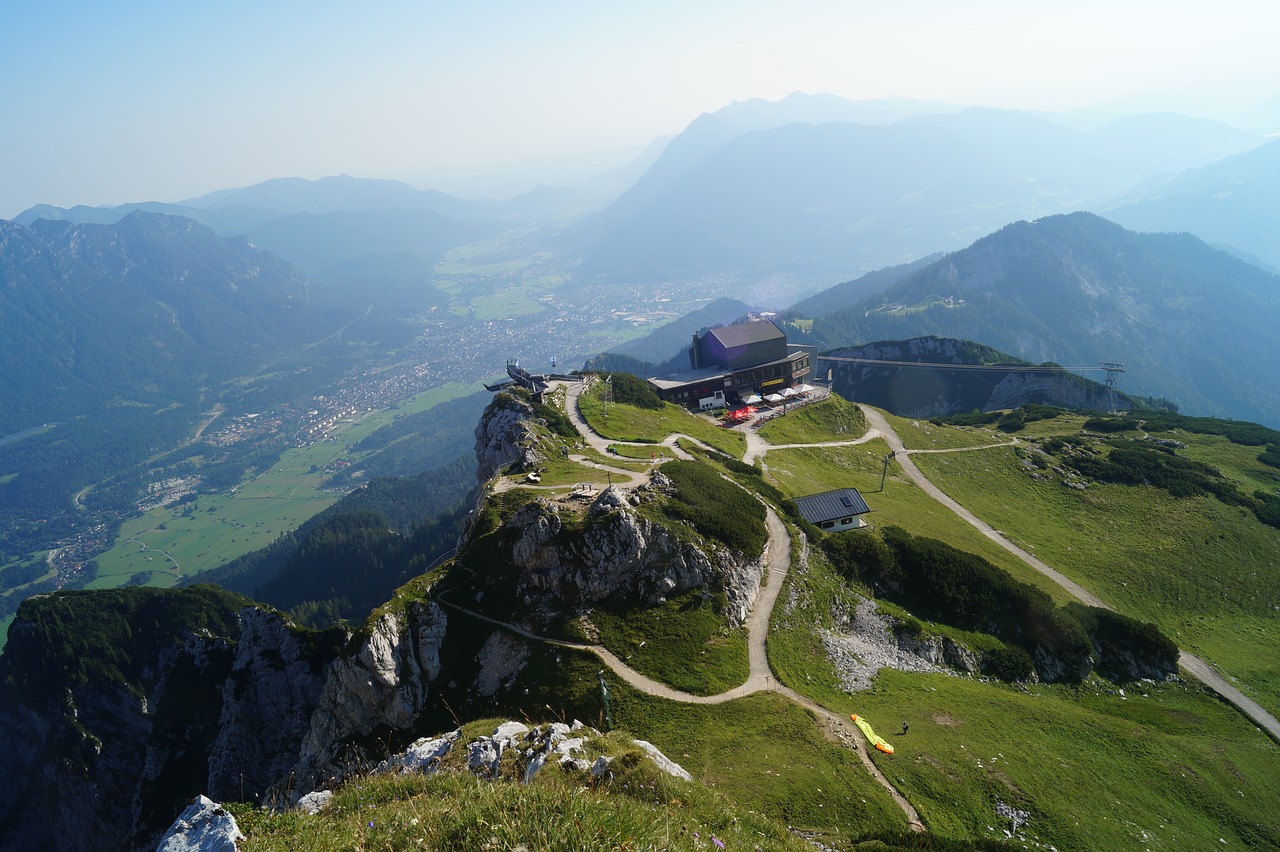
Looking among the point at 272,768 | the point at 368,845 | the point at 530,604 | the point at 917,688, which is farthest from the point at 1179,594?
the point at 272,768

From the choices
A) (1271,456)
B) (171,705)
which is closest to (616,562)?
(171,705)

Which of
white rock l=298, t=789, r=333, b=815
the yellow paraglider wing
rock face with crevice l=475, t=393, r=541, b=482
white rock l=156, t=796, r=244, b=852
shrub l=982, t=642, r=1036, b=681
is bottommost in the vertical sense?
shrub l=982, t=642, r=1036, b=681

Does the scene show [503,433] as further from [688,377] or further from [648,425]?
[688,377]

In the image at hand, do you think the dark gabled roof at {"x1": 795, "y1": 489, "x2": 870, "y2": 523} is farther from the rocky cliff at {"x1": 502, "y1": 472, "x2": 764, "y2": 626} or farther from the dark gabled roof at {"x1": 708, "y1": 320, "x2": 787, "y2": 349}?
the dark gabled roof at {"x1": 708, "y1": 320, "x2": 787, "y2": 349}

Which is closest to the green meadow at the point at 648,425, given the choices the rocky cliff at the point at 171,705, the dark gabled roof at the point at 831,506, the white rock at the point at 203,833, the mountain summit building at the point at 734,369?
the mountain summit building at the point at 734,369

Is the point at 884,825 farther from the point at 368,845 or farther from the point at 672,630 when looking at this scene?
the point at 368,845

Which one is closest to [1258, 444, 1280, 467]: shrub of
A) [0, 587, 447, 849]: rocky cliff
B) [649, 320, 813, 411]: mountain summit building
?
[649, 320, 813, 411]: mountain summit building
